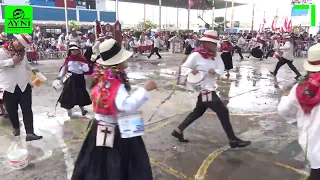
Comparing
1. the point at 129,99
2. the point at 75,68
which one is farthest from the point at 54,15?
the point at 129,99

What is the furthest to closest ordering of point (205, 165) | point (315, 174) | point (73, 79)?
1. point (73, 79)
2. point (205, 165)
3. point (315, 174)

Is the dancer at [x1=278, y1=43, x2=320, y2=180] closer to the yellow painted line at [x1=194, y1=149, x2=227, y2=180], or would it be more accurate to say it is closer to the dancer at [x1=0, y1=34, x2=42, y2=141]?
the yellow painted line at [x1=194, y1=149, x2=227, y2=180]

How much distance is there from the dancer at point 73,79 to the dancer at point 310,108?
14.1 feet

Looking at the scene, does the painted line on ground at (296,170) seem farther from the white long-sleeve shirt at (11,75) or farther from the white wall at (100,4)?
the white wall at (100,4)

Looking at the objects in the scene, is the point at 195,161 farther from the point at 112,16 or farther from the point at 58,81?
the point at 112,16

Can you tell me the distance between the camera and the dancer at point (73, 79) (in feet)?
20.1

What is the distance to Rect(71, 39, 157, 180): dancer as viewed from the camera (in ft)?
8.73

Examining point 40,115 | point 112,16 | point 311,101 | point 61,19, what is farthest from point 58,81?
point 112,16

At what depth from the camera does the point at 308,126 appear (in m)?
2.67

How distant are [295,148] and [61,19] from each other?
33.9 meters

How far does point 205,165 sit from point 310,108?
6.13 ft

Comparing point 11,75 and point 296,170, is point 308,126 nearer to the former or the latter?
point 296,170

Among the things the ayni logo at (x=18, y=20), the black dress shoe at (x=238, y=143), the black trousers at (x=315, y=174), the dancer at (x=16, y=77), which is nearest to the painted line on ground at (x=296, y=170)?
the black dress shoe at (x=238, y=143)

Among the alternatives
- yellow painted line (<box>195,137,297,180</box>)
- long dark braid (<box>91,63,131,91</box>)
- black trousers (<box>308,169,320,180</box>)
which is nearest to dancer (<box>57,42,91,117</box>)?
yellow painted line (<box>195,137,297,180</box>)
